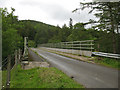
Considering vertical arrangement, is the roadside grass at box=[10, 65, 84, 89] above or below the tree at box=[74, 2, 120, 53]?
below

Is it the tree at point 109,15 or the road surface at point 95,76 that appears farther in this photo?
the tree at point 109,15

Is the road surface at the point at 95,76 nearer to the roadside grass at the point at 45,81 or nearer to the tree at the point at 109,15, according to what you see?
the roadside grass at the point at 45,81

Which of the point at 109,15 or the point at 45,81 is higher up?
the point at 109,15

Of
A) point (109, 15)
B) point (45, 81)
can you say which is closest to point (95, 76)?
point (45, 81)

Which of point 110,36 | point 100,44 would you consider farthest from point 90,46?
point 110,36

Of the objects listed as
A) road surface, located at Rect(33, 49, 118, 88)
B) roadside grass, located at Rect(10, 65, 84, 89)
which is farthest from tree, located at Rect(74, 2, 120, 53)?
roadside grass, located at Rect(10, 65, 84, 89)

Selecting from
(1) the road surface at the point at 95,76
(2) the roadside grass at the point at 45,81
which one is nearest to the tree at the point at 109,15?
(1) the road surface at the point at 95,76

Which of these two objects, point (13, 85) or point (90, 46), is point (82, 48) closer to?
point (90, 46)

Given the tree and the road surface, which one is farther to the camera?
the tree

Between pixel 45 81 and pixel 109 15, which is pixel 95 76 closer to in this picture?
pixel 45 81

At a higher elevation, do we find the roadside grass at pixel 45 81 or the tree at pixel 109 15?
the tree at pixel 109 15

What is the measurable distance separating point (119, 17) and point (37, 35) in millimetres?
69993

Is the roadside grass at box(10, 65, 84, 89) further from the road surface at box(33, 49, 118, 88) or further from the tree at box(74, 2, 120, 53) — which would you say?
the tree at box(74, 2, 120, 53)

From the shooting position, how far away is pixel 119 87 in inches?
132
